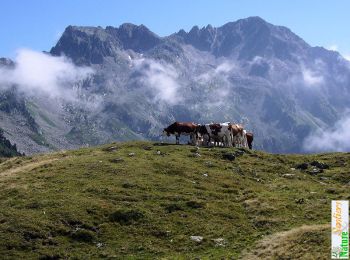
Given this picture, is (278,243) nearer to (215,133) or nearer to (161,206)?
(161,206)

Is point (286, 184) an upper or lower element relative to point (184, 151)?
lower

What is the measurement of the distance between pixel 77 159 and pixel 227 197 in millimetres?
20662

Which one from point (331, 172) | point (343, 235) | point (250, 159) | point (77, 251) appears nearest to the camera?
point (343, 235)

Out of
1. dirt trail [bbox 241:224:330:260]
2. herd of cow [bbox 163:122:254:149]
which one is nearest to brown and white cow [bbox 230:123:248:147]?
herd of cow [bbox 163:122:254:149]

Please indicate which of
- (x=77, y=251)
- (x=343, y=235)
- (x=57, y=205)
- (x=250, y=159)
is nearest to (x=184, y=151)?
(x=250, y=159)

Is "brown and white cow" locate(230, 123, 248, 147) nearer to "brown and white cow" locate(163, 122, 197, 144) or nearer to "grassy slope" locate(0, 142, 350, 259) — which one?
"brown and white cow" locate(163, 122, 197, 144)

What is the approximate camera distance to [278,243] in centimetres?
3456

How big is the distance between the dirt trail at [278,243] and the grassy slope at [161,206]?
5.1 inches

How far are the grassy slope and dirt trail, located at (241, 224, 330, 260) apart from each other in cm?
13

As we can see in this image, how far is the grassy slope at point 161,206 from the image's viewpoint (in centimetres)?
3684

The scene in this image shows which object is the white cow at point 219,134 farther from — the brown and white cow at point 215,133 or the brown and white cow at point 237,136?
the brown and white cow at point 237,136

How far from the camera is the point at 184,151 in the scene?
6412 cm

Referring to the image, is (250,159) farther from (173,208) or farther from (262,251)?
(262,251)

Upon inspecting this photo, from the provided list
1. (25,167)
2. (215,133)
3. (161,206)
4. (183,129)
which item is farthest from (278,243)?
(183,129)
